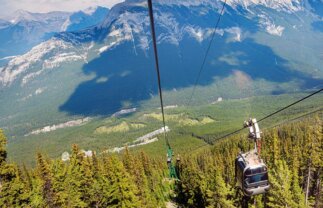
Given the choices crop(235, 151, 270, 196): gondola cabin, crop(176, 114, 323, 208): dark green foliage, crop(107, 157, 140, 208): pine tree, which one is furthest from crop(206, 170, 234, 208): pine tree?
crop(235, 151, 270, 196): gondola cabin

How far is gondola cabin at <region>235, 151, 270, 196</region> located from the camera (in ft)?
66.9

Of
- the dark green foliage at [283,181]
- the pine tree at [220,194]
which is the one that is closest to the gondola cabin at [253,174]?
the dark green foliage at [283,181]

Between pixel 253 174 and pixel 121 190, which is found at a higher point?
pixel 253 174

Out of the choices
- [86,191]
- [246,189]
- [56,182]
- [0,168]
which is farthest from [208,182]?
[246,189]

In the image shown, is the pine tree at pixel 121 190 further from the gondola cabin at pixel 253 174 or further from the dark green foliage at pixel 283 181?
the gondola cabin at pixel 253 174

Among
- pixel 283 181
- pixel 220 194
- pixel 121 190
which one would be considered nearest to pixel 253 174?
pixel 283 181

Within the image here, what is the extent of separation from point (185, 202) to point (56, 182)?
55233mm

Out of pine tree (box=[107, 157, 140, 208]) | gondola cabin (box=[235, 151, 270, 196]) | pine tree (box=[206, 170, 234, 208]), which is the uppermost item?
gondola cabin (box=[235, 151, 270, 196])

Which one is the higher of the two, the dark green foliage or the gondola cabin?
the gondola cabin

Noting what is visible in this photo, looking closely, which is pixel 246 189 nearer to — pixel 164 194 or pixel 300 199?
pixel 300 199

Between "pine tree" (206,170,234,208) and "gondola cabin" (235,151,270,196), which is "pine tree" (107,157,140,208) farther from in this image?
"gondola cabin" (235,151,270,196)

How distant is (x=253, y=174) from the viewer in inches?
803

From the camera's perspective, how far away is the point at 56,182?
53156mm

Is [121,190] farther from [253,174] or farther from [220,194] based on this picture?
[253,174]
